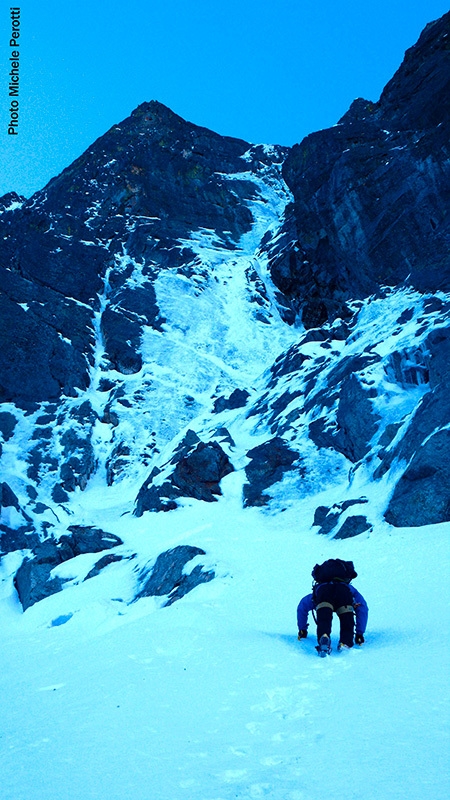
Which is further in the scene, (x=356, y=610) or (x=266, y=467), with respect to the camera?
(x=266, y=467)

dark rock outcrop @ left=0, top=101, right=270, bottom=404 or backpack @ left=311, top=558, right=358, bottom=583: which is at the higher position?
dark rock outcrop @ left=0, top=101, right=270, bottom=404

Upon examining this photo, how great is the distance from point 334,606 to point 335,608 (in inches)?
1.2

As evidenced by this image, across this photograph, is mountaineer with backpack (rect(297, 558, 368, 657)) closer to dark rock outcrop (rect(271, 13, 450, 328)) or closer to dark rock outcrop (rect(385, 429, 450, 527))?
dark rock outcrop (rect(385, 429, 450, 527))

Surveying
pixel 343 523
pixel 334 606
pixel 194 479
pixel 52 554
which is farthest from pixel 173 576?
pixel 334 606

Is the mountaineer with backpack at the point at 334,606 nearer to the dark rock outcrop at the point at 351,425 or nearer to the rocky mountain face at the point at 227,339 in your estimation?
the rocky mountain face at the point at 227,339

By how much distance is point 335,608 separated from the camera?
8.16 meters

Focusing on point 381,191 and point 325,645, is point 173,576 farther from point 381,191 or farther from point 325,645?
point 381,191

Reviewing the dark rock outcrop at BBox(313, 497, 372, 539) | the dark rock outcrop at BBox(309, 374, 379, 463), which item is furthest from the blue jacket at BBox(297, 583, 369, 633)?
the dark rock outcrop at BBox(309, 374, 379, 463)

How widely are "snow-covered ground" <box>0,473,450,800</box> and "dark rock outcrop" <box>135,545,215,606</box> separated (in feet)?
13.9

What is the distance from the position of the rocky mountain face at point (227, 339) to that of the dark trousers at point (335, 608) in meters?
9.75

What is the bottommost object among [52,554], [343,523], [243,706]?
[343,523]

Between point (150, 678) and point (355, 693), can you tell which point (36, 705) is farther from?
point (355, 693)

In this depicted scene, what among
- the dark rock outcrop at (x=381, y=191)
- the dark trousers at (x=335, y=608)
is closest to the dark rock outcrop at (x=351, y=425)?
the dark rock outcrop at (x=381, y=191)

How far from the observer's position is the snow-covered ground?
4242mm
